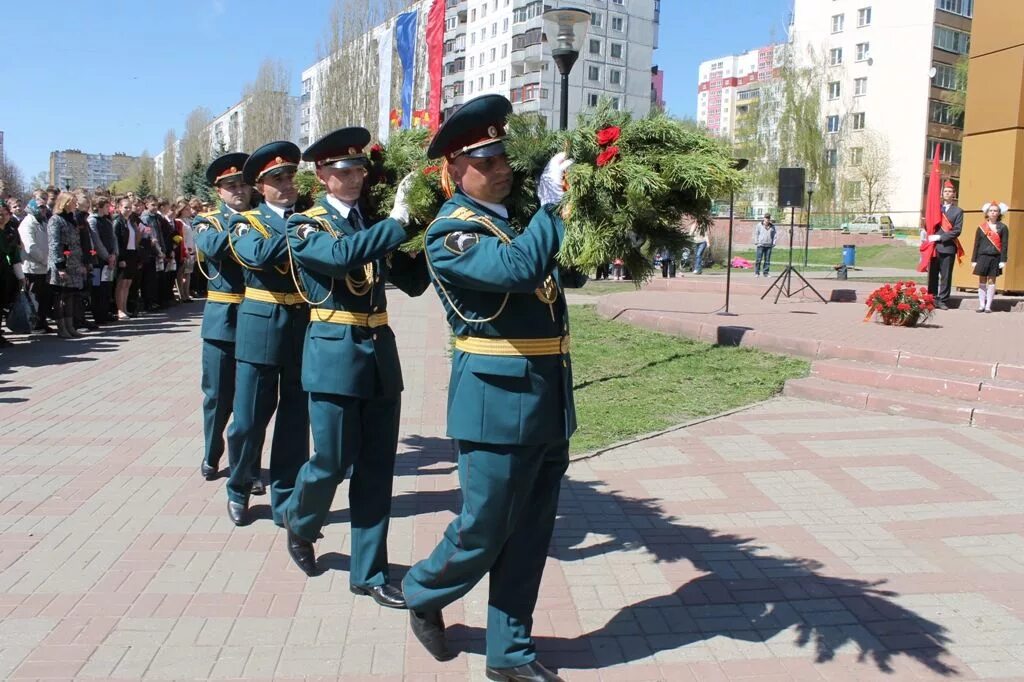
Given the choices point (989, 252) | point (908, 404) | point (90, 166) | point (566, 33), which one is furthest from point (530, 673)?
point (90, 166)

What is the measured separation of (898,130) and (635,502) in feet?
208

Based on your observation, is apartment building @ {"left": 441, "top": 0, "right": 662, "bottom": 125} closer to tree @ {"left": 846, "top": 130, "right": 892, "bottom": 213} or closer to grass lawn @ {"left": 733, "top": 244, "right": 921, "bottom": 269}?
tree @ {"left": 846, "top": 130, "right": 892, "bottom": 213}

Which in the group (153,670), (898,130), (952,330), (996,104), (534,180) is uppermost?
(898,130)

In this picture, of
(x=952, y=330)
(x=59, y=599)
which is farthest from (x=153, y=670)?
(x=952, y=330)

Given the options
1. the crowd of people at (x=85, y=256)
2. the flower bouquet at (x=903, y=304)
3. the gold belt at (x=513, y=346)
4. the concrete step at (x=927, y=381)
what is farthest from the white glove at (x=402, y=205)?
the flower bouquet at (x=903, y=304)

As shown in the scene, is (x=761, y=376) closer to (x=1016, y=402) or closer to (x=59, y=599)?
(x=1016, y=402)

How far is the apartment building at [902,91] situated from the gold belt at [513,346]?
57589 mm

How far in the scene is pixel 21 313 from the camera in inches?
494

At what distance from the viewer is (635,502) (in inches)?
223

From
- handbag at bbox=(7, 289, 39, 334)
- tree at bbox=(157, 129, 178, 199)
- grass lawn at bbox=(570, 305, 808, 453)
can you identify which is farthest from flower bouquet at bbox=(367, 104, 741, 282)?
tree at bbox=(157, 129, 178, 199)

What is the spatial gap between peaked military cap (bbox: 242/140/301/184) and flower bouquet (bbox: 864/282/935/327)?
8959 mm

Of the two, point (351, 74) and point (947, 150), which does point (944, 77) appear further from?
point (351, 74)

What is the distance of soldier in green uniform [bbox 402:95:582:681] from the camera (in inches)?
127

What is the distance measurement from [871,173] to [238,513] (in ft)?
181
